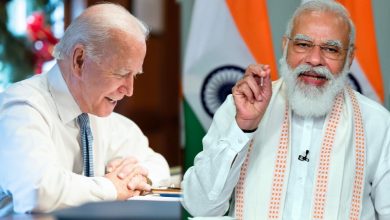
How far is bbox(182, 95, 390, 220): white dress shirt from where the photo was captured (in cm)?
249

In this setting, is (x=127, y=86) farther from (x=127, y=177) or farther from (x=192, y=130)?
(x=192, y=130)

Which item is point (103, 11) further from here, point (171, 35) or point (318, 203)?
point (318, 203)

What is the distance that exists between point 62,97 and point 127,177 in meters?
0.45

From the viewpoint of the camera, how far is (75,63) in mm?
2717

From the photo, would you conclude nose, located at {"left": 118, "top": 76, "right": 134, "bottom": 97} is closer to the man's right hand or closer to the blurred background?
the blurred background

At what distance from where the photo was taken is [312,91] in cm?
270

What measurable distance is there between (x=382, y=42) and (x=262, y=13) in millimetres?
663

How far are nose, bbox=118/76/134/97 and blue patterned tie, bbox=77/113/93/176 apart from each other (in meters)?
0.23

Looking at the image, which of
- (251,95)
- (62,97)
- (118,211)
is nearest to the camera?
(118,211)

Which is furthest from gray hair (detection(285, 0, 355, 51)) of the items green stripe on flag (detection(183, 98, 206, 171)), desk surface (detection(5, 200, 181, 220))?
desk surface (detection(5, 200, 181, 220))

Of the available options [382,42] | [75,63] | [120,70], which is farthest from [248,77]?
[382,42]

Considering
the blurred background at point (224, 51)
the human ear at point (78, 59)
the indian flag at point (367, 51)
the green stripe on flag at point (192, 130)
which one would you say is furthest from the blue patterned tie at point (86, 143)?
the indian flag at point (367, 51)

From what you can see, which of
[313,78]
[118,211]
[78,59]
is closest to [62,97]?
[78,59]

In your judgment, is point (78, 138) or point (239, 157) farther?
point (78, 138)
